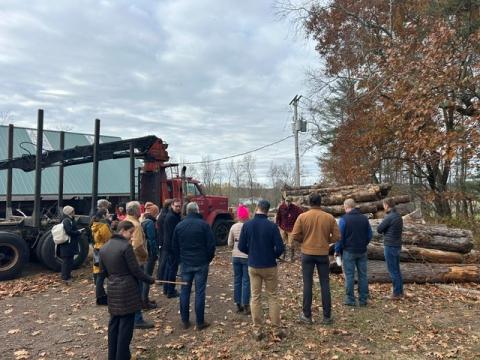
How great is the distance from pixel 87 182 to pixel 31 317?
14.0 metres

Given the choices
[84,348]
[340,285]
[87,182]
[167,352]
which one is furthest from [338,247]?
[87,182]

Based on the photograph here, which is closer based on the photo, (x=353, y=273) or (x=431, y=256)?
(x=353, y=273)

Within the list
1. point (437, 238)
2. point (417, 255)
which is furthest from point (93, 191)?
point (437, 238)

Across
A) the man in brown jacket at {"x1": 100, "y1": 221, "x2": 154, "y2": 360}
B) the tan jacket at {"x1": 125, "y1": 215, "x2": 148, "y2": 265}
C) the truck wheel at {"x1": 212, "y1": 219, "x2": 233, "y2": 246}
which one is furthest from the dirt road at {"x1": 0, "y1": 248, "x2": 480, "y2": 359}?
the truck wheel at {"x1": 212, "y1": 219, "x2": 233, "y2": 246}

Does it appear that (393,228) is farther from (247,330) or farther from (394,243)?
(247,330)

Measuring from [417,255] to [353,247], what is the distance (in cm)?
340

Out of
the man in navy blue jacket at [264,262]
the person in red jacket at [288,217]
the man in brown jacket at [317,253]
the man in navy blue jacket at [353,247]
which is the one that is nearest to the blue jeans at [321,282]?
the man in brown jacket at [317,253]

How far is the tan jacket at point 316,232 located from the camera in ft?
21.4

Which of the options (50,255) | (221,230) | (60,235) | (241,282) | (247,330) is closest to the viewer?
(247,330)

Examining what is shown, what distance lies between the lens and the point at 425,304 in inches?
310

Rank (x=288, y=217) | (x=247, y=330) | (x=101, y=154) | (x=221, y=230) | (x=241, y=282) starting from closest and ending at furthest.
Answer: (x=247, y=330), (x=241, y=282), (x=288, y=217), (x=101, y=154), (x=221, y=230)

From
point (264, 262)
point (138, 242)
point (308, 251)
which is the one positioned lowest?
point (264, 262)

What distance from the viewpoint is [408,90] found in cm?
1362

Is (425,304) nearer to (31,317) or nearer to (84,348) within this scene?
(84,348)
